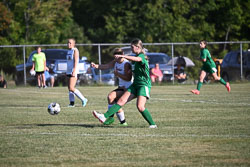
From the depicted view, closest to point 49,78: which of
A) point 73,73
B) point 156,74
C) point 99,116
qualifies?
point 156,74

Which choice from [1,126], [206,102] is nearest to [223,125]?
[1,126]

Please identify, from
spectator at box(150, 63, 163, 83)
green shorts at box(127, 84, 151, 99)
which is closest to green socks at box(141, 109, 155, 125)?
green shorts at box(127, 84, 151, 99)

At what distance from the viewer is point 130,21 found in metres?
41.8

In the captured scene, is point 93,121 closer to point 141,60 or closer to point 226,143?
point 141,60

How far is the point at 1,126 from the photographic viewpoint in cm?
1036

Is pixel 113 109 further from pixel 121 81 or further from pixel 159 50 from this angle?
pixel 159 50

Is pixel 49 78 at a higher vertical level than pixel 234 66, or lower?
lower

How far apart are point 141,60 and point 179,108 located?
457 cm

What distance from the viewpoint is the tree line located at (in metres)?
39.9

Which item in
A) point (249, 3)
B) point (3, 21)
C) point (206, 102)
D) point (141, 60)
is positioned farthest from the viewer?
point (249, 3)

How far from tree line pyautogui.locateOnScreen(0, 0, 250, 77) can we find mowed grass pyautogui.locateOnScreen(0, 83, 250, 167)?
85.0 ft

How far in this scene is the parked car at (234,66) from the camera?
28.1 meters

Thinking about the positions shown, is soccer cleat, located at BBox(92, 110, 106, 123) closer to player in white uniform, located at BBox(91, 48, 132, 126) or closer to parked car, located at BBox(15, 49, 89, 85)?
player in white uniform, located at BBox(91, 48, 132, 126)

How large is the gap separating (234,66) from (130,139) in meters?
20.9
